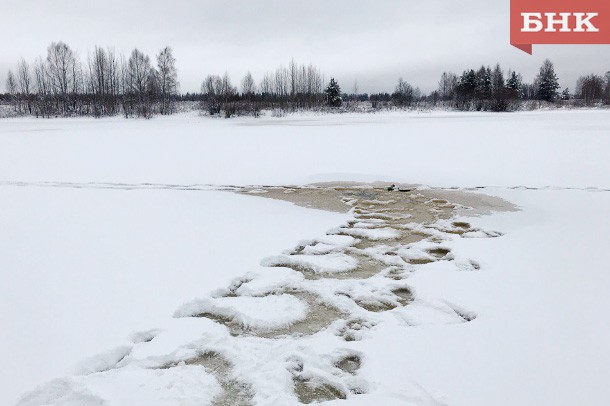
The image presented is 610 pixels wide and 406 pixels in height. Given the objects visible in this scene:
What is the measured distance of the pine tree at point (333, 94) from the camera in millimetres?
47969

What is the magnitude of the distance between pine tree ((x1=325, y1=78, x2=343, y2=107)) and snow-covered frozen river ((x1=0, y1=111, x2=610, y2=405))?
3888cm

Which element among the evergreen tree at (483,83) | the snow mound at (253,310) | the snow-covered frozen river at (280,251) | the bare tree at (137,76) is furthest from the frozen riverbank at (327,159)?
the evergreen tree at (483,83)

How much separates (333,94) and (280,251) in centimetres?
4532

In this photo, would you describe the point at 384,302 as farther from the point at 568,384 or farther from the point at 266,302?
the point at 568,384

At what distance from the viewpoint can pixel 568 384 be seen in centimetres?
241

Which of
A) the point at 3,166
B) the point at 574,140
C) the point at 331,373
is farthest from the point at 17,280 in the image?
the point at 574,140

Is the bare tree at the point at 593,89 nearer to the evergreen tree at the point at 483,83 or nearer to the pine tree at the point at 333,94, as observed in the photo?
the evergreen tree at the point at 483,83

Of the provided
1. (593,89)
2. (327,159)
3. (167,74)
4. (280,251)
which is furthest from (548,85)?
(280,251)

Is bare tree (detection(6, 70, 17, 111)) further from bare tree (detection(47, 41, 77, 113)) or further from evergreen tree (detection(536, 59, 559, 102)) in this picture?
evergreen tree (detection(536, 59, 559, 102))

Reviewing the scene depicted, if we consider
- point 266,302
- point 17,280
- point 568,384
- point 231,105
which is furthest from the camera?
point 231,105

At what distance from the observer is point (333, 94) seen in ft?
159

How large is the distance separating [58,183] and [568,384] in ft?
28.5

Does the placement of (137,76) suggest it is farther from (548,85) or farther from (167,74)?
(548,85)

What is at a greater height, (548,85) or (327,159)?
(548,85)
